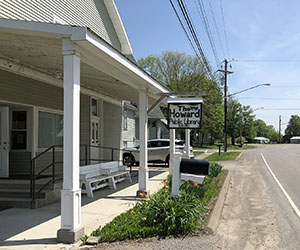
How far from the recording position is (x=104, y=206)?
831cm

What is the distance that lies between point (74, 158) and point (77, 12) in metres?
9.24

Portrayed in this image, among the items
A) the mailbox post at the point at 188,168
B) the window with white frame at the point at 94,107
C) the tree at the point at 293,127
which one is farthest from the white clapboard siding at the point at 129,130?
the tree at the point at 293,127

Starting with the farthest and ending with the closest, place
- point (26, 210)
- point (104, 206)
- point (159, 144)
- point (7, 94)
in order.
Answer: point (159, 144)
point (7, 94)
point (104, 206)
point (26, 210)

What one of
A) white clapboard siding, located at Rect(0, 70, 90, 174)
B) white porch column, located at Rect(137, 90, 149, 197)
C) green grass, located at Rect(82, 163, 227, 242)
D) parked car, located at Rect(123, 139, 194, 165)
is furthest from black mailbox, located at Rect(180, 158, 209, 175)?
parked car, located at Rect(123, 139, 194, 165)

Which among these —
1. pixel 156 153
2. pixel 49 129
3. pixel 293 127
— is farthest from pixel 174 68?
pixel 293 127

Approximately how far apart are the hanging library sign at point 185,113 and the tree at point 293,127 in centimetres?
14258

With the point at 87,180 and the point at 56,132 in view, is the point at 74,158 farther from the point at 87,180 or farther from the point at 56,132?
the point at 56,132

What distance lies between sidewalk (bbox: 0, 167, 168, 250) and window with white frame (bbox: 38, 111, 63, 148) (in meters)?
2.52

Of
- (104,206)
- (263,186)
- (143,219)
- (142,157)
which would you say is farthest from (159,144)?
(143,219)

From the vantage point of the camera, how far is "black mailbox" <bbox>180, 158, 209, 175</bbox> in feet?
21.1

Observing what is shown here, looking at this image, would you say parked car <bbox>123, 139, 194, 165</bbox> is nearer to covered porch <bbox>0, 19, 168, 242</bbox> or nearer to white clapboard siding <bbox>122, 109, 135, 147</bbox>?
white clapboard siding <bbox>122, 109, 135, 147</bbox>

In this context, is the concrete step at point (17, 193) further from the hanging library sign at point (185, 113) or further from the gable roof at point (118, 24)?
the gable roof at point (118, 24)

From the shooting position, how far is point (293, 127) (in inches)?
5463

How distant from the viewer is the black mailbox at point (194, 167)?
643 centimetres
